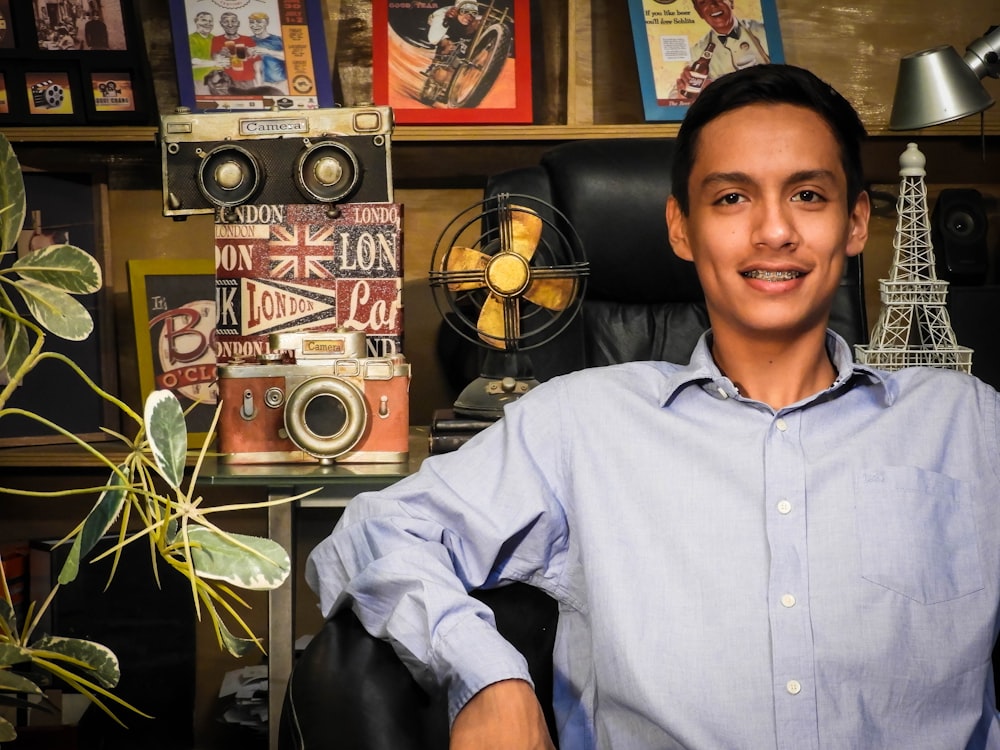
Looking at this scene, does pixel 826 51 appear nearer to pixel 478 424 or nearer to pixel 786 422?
pixel 478 424

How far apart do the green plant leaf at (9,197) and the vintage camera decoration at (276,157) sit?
49.1 inches

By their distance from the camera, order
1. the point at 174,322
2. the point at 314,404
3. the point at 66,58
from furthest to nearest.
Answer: the point at 174,322 < the point at 66,58 < the point at 314,404

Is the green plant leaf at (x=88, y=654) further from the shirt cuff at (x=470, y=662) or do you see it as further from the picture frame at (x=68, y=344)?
the picture frame at (x=68, y=344)

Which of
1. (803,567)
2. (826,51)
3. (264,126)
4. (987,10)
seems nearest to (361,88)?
(264,126)

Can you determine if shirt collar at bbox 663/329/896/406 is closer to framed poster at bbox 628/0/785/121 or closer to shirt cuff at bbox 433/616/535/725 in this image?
shirt cuff at bbox 433/616/535/725

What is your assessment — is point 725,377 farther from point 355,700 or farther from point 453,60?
point 453,60

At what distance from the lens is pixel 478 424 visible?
1972 millimetres

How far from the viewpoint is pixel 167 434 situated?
2.35 feet

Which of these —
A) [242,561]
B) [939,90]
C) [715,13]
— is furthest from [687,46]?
[242,561]

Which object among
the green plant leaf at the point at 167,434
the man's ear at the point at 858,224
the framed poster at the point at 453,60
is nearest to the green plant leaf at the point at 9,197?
the green plant leaf at the point at 167,434

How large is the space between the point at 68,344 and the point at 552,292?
46.9 inches

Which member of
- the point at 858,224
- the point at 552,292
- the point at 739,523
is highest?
the point at 858,224

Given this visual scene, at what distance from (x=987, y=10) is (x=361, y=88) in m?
1.54

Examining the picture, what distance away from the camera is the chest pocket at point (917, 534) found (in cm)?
120
